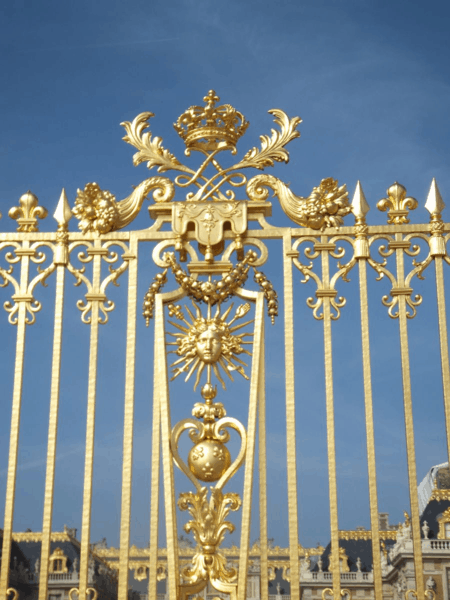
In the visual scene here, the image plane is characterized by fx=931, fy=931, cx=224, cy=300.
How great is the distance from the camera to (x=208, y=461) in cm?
615

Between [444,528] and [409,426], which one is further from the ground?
[409,426]

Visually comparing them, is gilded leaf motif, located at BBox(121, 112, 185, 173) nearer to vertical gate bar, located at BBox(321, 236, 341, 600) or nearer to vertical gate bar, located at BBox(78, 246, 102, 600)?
vertical gate bar, located at BBox(78, 246, 102, 600)

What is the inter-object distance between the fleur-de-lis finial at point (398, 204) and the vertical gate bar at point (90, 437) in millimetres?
2111

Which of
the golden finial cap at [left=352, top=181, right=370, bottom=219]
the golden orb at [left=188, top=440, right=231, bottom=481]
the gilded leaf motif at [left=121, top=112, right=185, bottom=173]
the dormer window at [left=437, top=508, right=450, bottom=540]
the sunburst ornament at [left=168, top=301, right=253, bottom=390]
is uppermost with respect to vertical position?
the gilded leaf motif at [left=121, top=112, right=185, bottom=173]

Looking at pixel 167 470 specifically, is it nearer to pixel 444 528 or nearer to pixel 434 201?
pixel 434 201

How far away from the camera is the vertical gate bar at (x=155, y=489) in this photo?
6.05 meters

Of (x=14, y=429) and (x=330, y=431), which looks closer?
(x=330, y=431)

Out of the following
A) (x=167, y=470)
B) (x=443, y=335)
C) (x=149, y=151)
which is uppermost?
(x=149, y=151)

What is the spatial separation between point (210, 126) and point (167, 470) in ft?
8.26

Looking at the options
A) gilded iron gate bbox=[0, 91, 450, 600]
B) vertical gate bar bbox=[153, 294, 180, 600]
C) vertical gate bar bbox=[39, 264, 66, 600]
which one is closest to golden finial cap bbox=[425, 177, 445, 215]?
gilded iron gate bbox=[0, 91, 450, 600]

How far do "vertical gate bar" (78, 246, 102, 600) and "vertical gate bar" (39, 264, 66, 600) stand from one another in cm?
22

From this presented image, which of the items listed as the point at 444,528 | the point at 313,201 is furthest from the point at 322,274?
the point at 444,528

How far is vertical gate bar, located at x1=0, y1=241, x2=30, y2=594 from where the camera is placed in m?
6.13

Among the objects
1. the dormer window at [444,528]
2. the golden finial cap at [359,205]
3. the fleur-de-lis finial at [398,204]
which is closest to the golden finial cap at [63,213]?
the golden finial cap at [359,205]
